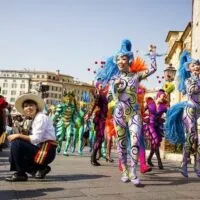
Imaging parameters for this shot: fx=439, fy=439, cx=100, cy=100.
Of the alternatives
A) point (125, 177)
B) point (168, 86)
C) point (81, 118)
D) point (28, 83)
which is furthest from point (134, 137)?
point (28, 83)

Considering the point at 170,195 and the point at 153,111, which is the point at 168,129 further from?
the point at 170,195

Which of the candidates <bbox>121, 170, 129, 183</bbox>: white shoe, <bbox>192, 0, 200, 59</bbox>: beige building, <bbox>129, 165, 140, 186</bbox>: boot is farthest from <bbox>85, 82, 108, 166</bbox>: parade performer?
<bbox>192, 0, 200, 59</bbox>: beige building

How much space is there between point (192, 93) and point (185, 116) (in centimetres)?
40

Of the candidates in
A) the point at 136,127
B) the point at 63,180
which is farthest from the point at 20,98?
the point at 136,127

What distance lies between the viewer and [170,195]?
5.22 m

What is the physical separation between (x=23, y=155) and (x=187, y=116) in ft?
9.23

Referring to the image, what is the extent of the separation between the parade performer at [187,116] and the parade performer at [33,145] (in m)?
2.29

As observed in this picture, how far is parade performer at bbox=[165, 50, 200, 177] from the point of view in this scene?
7309 millimetres

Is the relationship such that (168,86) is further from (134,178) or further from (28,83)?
(28,83)

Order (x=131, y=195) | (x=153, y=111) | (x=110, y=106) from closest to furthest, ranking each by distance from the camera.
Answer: (x=131, y=195) → (x=110, y=106) → (x=153, y=111)

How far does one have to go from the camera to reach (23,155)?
248 inches

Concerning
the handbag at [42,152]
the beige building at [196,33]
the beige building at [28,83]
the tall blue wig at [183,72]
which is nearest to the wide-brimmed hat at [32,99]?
the handbag at [42,152]

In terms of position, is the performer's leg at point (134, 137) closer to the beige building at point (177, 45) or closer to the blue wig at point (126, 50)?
the blue wig at point (126, 50)

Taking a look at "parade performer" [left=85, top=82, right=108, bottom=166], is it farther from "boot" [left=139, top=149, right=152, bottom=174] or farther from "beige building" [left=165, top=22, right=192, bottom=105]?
"beige building" [left=165, top=22, right=192, bottom=105]
